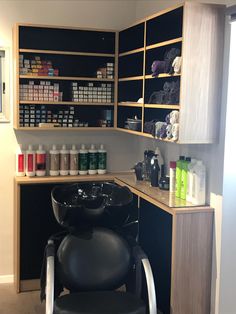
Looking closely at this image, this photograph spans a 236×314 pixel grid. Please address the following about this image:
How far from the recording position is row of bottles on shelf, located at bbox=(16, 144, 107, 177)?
12.5 feet

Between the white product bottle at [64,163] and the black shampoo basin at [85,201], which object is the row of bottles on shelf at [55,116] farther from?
the black shampoo basin at [85,201]

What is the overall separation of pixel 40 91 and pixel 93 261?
1.57 meters

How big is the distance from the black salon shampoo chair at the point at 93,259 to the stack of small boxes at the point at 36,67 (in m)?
1.26

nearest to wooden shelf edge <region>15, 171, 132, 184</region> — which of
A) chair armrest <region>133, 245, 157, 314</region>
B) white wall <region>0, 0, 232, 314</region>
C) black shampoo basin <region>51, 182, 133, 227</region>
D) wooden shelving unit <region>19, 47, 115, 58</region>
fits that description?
white wall <region>0, 0, 232, 314</region>

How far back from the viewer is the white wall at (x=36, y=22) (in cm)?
377

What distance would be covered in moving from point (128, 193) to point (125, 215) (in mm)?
134

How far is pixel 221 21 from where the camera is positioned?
2711 mm

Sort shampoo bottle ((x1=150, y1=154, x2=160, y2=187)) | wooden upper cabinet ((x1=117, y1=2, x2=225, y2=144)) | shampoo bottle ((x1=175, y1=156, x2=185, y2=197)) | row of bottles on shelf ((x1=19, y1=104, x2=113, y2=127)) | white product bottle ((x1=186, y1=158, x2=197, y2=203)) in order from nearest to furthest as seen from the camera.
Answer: wooden upper cabinet ((x1=117, y1=2, x2=225, y2=144)), white product bottle ((x1=186, y1=158, x2=197, y2=203)), shampoo bottle ((x1=175, y1=156, x2=185, y2=197)), shampoo bottle ((x1=150, y1=154, x2=160, y2=187)), row of bottles on shelf ((x1=19, y1=104, x2=113, y2=127))

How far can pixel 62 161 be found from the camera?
388 cm

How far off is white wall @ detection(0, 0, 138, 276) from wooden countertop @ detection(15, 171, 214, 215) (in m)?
0.27

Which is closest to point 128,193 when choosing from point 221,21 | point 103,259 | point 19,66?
point 103,259

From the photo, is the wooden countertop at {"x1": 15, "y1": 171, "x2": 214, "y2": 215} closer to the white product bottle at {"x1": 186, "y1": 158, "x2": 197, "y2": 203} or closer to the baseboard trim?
the white product bottle at {"x1": 186, "y1": 158, "x2": 197, "y2": 203}

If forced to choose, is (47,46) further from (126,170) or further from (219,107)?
(219,107)

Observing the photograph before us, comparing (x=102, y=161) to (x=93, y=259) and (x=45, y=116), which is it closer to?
(x=45, y=116)
